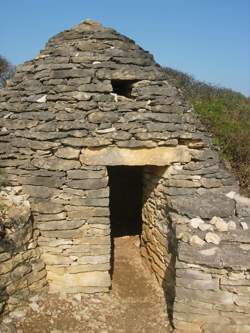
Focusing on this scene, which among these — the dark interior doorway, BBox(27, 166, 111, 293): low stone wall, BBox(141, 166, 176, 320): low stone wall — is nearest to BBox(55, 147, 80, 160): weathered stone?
BBox(27, 166, 111, 293): low stone wall

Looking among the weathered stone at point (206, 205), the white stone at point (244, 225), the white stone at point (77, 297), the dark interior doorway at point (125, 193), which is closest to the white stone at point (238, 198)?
the weathered stone at point (206, 205)

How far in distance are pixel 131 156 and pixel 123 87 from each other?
1067 mm

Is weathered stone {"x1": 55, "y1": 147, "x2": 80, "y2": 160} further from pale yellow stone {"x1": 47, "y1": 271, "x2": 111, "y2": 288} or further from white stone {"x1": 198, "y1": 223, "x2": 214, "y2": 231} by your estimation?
white stone {"x1": 198, "y1": 223, "x2": 214, "y2": 231}

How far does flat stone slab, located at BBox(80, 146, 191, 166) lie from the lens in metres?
4.55

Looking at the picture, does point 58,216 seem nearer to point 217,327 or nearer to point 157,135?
point 157,135

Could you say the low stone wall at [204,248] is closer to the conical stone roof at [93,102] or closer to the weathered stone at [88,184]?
the conical stone roof at [93,102]

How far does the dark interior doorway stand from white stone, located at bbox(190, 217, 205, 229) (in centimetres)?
308

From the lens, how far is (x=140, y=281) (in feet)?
17.3

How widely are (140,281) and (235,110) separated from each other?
5.68 metres

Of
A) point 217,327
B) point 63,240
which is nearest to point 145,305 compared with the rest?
point 217,327

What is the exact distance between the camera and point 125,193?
25.3ft

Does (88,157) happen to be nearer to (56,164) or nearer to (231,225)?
(56,164)

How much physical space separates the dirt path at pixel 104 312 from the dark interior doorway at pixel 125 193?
7.31 ft

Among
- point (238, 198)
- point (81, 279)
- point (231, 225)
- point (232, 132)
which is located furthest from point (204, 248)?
point (232, 132)
